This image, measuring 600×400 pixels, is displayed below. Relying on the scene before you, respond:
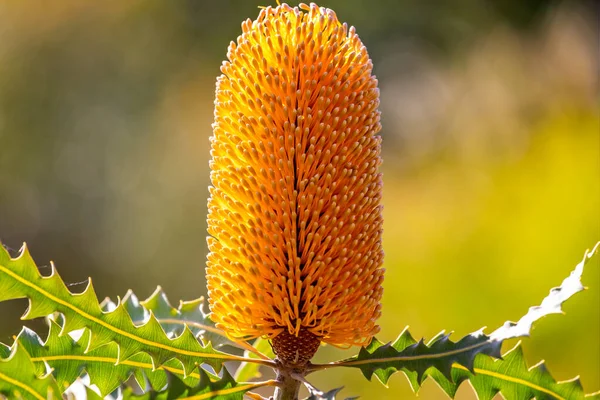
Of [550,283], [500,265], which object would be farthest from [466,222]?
[550,283]

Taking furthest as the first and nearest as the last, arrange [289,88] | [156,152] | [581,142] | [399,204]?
[156,152] → [399,204] → [581,142] → [289,88]

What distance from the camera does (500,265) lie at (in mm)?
6270

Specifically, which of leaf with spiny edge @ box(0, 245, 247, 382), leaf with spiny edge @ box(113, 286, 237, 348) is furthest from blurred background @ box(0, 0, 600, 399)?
leaf with spiny edge @ box(0, 245, 247, 382)

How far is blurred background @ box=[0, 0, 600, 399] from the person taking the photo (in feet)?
20.6

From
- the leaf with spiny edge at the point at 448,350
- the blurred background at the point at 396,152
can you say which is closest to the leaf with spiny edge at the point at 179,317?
the leaf with spiny edge at the point at 448,350

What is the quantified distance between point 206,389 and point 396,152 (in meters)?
12.1

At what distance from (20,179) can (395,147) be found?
6.76 m

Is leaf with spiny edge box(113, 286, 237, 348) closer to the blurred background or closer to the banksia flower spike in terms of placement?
the banksia flower spike

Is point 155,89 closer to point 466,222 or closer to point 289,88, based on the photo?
point 466,222

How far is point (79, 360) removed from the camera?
175 cm

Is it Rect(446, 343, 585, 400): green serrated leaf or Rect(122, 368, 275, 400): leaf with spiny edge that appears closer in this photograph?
Rect(122, 368, 275, 400): leaf with spiny edge

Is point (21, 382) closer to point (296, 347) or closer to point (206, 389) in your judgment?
point (206, 389)

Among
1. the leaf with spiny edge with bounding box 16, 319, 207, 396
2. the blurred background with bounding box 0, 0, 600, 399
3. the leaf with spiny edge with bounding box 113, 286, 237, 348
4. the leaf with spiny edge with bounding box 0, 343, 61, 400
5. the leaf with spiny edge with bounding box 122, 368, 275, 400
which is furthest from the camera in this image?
the blurred background with bounding box 0, 0, 600, 399

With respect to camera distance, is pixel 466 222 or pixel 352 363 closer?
pixel 352 363
